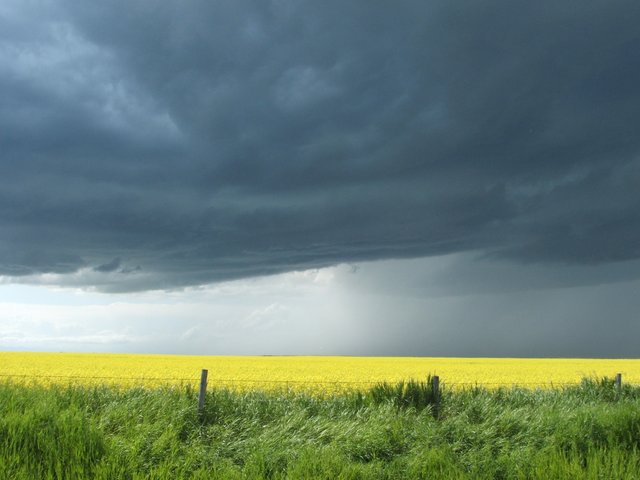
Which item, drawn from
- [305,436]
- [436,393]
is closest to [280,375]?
[436,393]

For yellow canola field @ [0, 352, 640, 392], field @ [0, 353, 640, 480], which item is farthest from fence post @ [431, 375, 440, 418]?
yellow canola field @ [0, 352, 640, 392]

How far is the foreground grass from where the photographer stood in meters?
10.3

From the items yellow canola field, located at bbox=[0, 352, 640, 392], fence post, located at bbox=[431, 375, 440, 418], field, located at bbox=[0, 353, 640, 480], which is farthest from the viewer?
yellow canola field, located at bbox=[0, 352, 640, 392]

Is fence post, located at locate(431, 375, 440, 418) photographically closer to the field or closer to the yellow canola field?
the field

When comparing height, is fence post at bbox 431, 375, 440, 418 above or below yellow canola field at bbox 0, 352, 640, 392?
above

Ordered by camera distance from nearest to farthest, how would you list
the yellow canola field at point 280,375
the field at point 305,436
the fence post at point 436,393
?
the field at point 305,436 < the fence post at point 436,393 < the yellow canola field at point 280,375

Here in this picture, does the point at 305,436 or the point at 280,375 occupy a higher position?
the point at 305,436

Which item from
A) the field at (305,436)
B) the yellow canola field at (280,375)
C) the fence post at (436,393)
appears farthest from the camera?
the yellow canola field at (280,375)

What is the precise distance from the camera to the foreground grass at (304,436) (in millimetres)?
10266

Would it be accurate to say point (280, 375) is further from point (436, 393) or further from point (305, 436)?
point (305, 436)

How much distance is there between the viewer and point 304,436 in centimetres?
1205

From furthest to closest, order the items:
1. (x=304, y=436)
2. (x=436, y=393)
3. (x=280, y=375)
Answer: (x=280, y=375)
(x=436, y=393)
(x=304, y=436)

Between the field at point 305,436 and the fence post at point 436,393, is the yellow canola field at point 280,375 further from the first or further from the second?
the fence post at point 436,393

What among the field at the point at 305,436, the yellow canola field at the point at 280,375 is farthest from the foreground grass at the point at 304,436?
the yellow canola field at the point at 280,375
